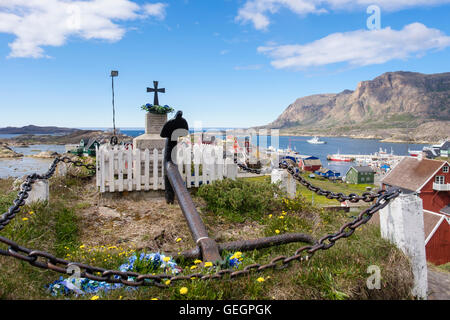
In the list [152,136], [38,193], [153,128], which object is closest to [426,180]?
[153,128]

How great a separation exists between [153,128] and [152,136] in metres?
0.35

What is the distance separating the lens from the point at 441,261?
14828 mm

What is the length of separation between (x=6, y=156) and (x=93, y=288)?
7220 cm

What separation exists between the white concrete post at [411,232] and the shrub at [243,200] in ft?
8.24

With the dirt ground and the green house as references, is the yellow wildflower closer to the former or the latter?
the dirt ground

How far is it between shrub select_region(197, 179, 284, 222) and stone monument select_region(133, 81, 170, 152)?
2382 mm

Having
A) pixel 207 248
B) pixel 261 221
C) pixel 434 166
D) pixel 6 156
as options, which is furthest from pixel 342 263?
pixel 6 156

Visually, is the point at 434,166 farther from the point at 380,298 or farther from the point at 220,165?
the point at 380,298

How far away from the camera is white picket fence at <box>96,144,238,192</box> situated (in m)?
6.18

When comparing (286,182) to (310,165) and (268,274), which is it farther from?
(310,165)

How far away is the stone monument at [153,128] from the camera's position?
287 inches

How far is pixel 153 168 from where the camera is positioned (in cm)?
635
